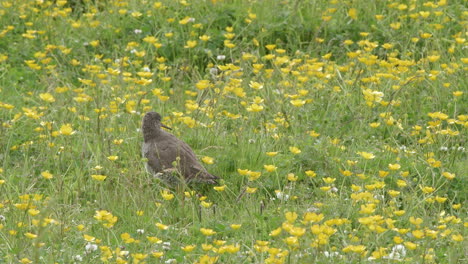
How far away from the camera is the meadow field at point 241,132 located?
4754 millimetres

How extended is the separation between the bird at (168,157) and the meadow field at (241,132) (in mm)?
88

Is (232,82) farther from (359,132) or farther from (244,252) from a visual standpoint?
(244,252)

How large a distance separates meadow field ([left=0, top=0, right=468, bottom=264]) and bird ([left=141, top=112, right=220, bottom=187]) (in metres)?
0.09

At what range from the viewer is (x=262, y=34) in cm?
823

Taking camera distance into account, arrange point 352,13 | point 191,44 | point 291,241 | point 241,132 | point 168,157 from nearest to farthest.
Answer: point 291,241 < point 168,157 < point 241,132 < point 191,44 < point 352,13

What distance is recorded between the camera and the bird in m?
5.66

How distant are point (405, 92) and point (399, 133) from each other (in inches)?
16.2

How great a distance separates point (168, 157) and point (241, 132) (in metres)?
0.62

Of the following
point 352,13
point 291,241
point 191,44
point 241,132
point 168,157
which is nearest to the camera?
point 291,241

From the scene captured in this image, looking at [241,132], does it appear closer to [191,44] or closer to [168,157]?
[168,157]

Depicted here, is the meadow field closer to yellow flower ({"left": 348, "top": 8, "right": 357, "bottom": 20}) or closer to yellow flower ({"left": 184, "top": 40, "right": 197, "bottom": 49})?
yellow flower ({"left": 348, "top": 8, "right": 357, "bottom": 20})

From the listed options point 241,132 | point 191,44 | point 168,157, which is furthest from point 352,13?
point 168,157

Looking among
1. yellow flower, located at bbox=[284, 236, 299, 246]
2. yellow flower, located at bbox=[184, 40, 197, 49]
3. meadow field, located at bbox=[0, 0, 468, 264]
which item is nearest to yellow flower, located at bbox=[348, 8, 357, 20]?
meadow field, located at bbox=[0, 0, 468, 264]

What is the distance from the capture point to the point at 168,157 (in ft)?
19.1
